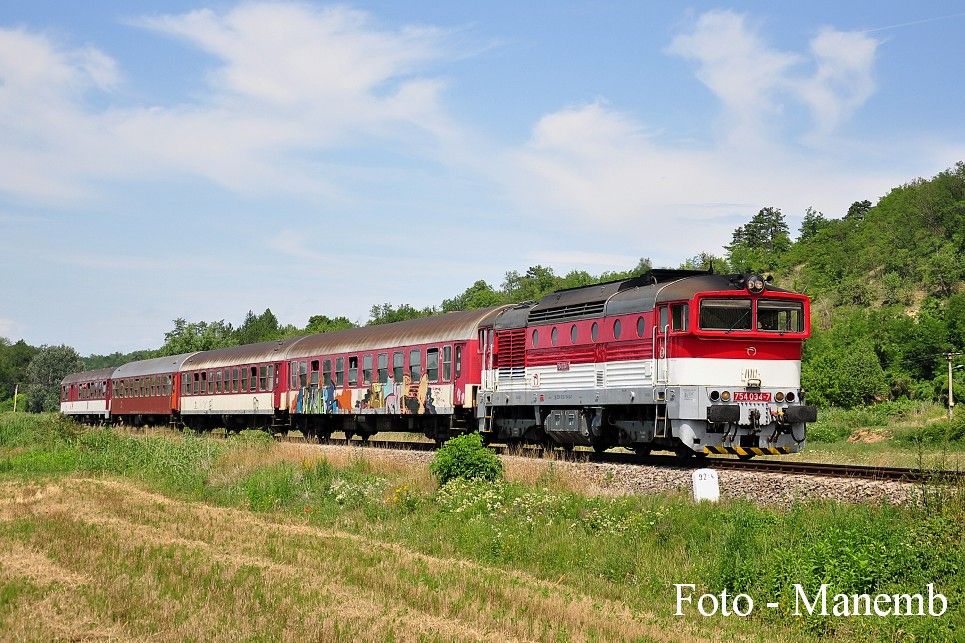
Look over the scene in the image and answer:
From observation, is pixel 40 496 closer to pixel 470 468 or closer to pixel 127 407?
pixel 470 468

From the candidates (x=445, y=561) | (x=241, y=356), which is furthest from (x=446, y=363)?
(x=241, y=356)

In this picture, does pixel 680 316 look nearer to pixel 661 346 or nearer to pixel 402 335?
pixel 661 346

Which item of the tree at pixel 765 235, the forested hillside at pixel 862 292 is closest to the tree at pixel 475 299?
the forested hillside at pixel 862 292

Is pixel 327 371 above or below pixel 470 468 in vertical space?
above

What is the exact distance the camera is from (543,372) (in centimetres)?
2561

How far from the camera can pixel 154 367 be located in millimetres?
55469

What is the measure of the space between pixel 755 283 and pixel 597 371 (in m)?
4.27

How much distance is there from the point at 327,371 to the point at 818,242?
428 ft

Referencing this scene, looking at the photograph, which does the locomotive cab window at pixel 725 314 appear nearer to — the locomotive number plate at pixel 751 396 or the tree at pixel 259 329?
the locomotive number plate at pixel 751 396

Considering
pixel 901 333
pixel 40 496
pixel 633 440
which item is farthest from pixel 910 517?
pixel 901 333

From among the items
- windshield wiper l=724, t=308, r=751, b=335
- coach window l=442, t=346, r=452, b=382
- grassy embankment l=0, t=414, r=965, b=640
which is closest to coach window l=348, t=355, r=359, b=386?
coach window l=442, t=346, r=452, b=382

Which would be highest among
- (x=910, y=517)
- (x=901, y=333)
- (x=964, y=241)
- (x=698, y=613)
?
(x=964, y=241)

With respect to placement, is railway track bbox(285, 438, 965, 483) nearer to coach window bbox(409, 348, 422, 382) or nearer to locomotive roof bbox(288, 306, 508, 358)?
locomotive roof bbox(288, 306, 508, 358)

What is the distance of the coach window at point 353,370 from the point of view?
35.3 metres
